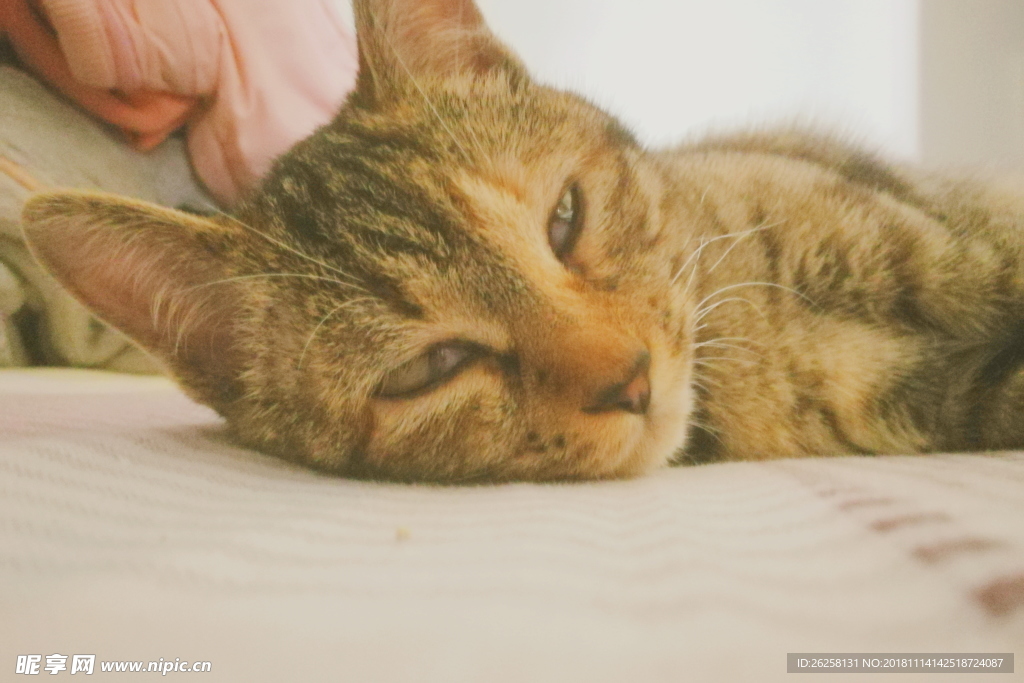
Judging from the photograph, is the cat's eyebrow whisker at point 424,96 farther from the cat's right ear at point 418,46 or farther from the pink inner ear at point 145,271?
the pink inner ear at point 145,271

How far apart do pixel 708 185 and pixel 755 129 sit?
831 millimetres

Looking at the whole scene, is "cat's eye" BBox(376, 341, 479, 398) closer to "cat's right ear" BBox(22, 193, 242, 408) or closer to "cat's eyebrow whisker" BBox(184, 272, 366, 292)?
"cat's eyebrow whisker" BBox(184, 272, 366, 292)

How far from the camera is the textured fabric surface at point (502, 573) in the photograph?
32 centimetres

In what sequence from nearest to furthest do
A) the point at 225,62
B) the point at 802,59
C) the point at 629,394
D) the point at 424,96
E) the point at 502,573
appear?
the point at 502,573, the point at 629,394, the point at 424,96, the point at 225,62, the point at 802,59

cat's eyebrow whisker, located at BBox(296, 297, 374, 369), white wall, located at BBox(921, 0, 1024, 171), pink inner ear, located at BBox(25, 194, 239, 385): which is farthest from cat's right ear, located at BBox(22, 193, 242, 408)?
white wall, located at BBox(921, 0, 1024, 171)

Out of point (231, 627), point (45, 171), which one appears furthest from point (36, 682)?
point (45, 171)

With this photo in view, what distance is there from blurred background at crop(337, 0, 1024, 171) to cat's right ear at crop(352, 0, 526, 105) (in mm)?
1553

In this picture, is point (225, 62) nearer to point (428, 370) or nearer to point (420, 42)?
point (420, 42)

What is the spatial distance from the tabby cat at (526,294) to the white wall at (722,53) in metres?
1.84

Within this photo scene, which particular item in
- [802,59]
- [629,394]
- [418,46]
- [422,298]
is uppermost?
[802,59]

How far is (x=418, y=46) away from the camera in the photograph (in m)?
0.97

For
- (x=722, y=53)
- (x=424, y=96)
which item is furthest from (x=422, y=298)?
(x=722, y=53)

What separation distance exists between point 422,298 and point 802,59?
2.72m

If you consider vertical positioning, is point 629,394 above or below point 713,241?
below
